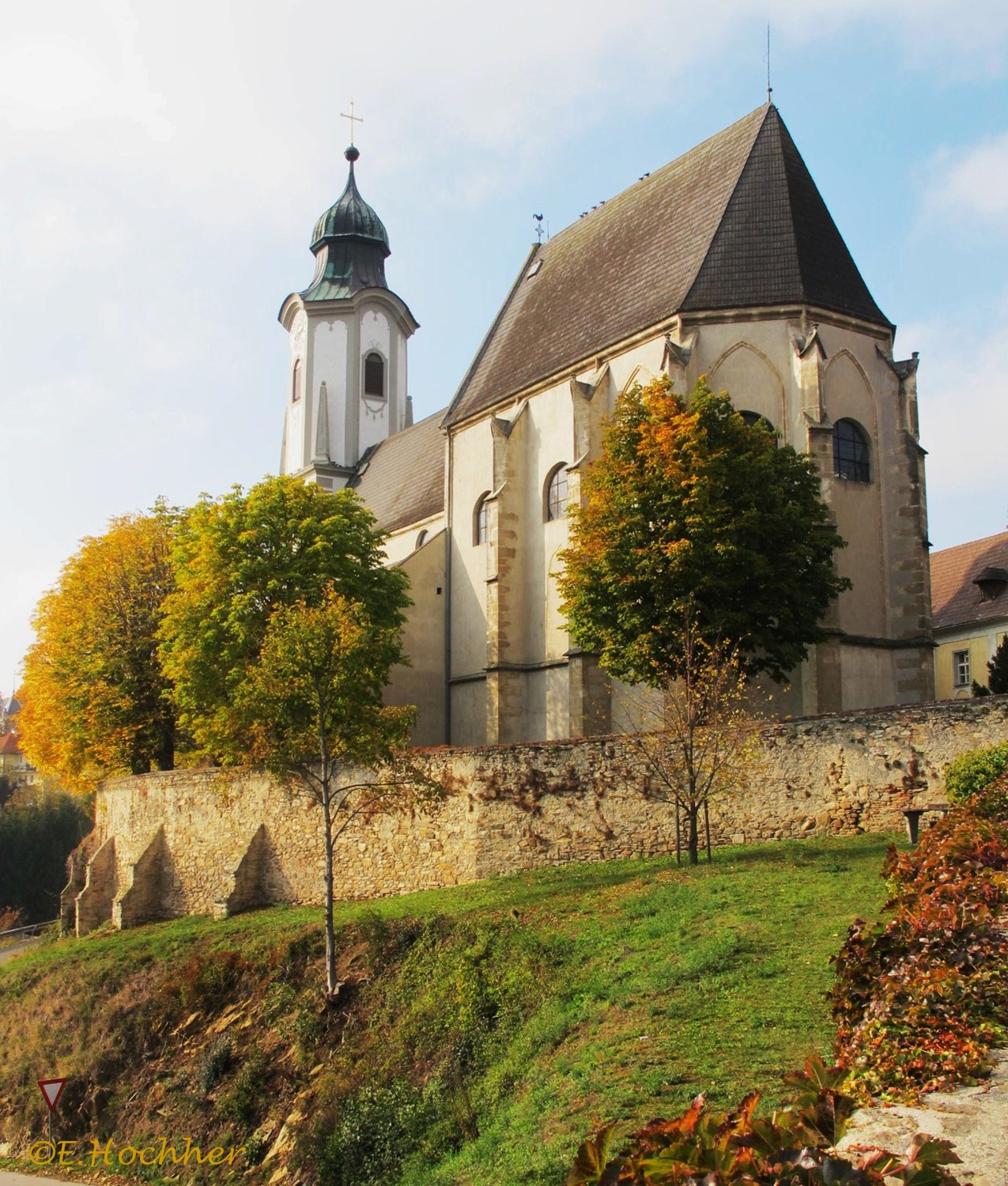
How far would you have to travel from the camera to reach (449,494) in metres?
38.3

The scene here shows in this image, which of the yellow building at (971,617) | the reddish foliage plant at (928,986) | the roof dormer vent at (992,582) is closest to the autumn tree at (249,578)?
the yellow building at (971,617)

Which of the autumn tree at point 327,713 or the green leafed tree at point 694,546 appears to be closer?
the autumn tree at point 327,713

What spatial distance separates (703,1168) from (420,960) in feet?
46.9

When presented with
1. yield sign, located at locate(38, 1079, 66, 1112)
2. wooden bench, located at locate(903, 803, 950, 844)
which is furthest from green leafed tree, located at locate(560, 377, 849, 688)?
yield sign, located at locate(38, 1079, 66, 1112)

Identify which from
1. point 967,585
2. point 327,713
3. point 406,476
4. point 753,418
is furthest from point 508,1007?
point 406,476

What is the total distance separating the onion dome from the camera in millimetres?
54781

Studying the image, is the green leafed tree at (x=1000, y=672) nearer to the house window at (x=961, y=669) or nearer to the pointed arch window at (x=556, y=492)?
the house window at (x=961, y=669)

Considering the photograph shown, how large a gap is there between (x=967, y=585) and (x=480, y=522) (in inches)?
645

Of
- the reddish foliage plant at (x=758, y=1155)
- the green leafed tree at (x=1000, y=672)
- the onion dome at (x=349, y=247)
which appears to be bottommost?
the reddish foliage plant at (x=758, y=1155)

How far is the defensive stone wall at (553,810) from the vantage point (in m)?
19.5

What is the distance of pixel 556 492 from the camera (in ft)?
111

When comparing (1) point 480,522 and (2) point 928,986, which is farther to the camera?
(1) point 480,522

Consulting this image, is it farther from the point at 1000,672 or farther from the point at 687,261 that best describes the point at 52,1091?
the point at 687,261

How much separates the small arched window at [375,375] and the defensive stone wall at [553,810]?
28.7 metres
